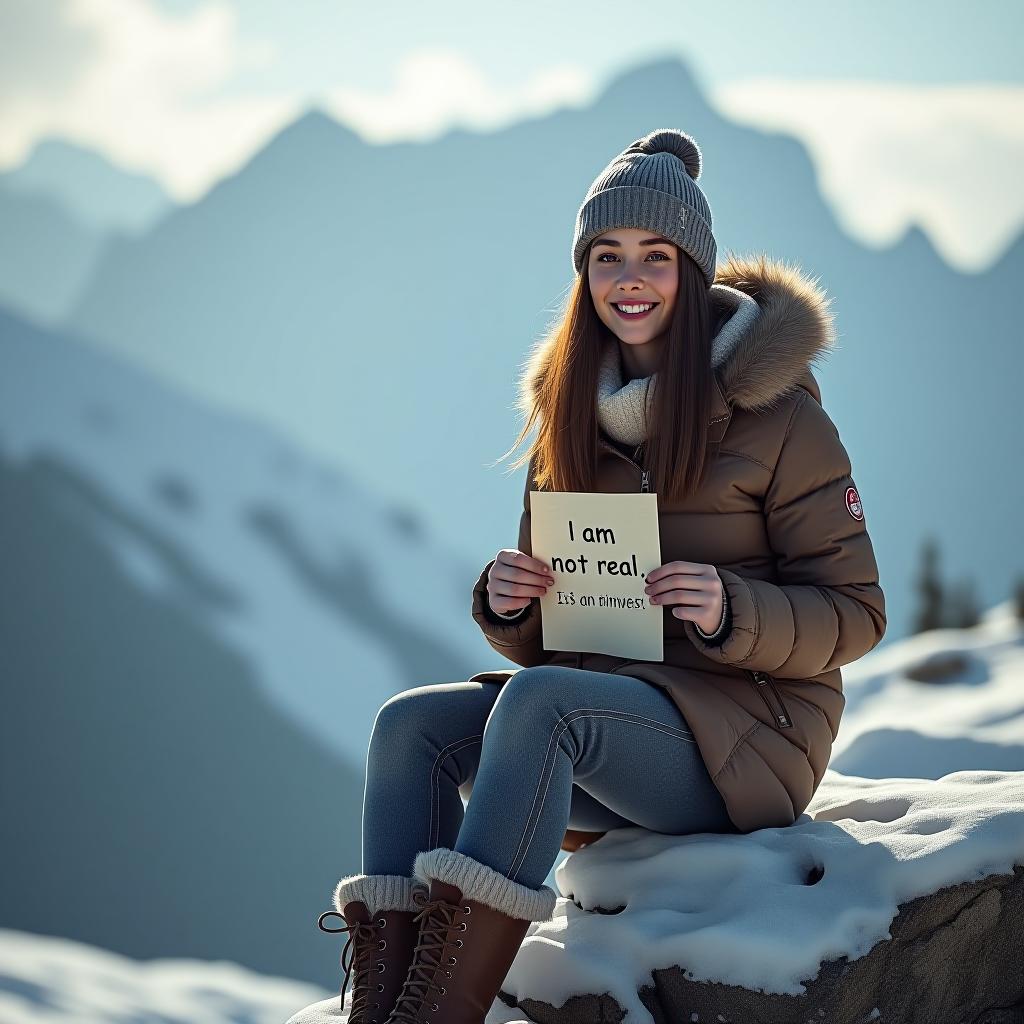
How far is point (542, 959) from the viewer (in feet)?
7.60

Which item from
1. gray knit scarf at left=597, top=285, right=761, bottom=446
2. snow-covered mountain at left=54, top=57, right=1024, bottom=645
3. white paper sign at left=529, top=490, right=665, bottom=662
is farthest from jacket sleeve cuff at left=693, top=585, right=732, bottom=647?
snow-covered mountain at left=54, top=57, right=1024, bottom=645

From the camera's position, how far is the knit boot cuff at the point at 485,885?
6.57 feet

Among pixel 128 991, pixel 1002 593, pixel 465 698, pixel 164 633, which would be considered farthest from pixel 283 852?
pixel 1002 593

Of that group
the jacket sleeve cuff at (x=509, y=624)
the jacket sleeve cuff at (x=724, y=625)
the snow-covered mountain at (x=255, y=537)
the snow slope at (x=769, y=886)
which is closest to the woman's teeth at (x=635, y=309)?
the jacket sleeve cuff at (x=509, y=624)

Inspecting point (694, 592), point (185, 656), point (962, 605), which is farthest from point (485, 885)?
point (185, 656)

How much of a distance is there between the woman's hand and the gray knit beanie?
837mm

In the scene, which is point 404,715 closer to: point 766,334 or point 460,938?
point 460,938

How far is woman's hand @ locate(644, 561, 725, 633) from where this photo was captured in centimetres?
224

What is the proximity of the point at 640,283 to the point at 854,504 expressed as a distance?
69 cm

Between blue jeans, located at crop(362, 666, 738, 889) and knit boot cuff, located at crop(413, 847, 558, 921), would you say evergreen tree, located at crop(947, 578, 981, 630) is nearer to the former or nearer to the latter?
blue jeans, located at crop(362, 666, 738, 889)

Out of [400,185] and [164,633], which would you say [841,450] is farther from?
[400,185]

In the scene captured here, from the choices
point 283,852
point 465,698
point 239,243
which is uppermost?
point 239,243

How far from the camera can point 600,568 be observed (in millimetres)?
2445

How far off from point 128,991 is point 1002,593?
167 ft
